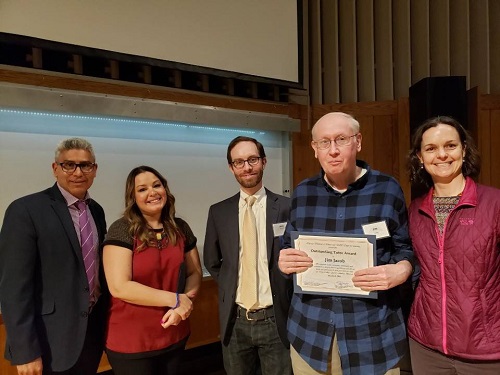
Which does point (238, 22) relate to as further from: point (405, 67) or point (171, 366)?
point (171, 366)

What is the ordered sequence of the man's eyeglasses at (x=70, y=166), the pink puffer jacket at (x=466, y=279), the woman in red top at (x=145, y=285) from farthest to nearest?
the man's eyeglasses at (x=70, y=166)
the woman in red top at (x=145, y=285)
the pink puffer jacket at (x=466, y=279)

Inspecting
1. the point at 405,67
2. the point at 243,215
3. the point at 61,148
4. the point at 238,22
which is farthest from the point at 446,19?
the point at 61,148

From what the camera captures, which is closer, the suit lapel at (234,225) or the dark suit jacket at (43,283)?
the dark suit jacket at (43,283)

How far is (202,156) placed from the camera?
337cm

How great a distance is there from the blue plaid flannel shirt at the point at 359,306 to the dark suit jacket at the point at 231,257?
1.05ft

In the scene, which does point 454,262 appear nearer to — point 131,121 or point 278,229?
point 278,229

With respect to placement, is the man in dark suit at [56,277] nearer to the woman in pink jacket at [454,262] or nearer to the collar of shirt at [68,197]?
the collar of shirt at [68,197]

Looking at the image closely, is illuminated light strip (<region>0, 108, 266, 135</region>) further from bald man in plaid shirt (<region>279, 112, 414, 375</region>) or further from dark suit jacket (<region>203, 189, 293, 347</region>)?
bald man in plaid shirt (<region>279, 112, 414, 375</region>)

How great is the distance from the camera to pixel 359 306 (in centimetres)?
154

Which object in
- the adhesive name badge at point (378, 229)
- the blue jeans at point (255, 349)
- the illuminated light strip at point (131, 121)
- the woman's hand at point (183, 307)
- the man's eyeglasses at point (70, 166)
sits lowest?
the blue jeans at point (255, 349)

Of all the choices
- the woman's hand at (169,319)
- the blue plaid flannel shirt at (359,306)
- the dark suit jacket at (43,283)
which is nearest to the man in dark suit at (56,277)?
the dark suit jacket at (43,283)

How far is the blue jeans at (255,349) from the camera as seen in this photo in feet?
6.50

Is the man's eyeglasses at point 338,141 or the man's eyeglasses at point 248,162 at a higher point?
the man's eyeglasses at point 338,141

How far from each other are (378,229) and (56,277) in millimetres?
1344
